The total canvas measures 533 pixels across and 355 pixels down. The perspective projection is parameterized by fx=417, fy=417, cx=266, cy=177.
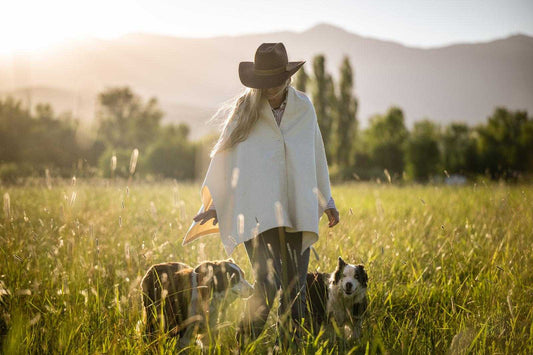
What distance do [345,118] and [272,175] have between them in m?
40.7

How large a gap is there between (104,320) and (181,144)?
42059mm

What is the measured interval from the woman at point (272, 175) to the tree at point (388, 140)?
3604 centimetres

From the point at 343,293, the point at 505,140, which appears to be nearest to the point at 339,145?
the point at 505,140

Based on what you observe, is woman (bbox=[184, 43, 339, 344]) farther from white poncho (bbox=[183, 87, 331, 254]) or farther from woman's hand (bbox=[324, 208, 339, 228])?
woman's hand (bbox=[324, 208, 339, 228])

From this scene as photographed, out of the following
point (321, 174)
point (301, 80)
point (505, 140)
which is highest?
point (301, 80)

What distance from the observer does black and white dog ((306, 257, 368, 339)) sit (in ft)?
12.2

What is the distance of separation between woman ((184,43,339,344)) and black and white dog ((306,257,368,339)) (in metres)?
0.63

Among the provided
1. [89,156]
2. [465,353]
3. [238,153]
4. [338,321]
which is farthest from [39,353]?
[89,156]

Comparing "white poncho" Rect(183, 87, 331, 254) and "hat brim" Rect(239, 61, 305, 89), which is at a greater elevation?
"hat brim" Rect(239, 61, 305, 89)

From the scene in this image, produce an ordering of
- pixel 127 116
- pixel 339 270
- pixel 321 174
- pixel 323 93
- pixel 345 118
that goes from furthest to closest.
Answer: pixel 127 116 < pixel 345 118 < pixel 323 93 < pixel 339 270 < pixel 321 174

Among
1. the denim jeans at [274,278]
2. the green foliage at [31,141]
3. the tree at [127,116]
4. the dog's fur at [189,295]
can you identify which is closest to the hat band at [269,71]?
the denim jeans at [274,278]

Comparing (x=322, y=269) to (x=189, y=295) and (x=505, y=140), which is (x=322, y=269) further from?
(x=505, y=140)

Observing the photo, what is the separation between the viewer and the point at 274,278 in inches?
124

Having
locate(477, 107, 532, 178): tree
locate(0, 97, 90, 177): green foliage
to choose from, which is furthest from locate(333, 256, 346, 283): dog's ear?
locate(477, 107, 532, 178): tree
